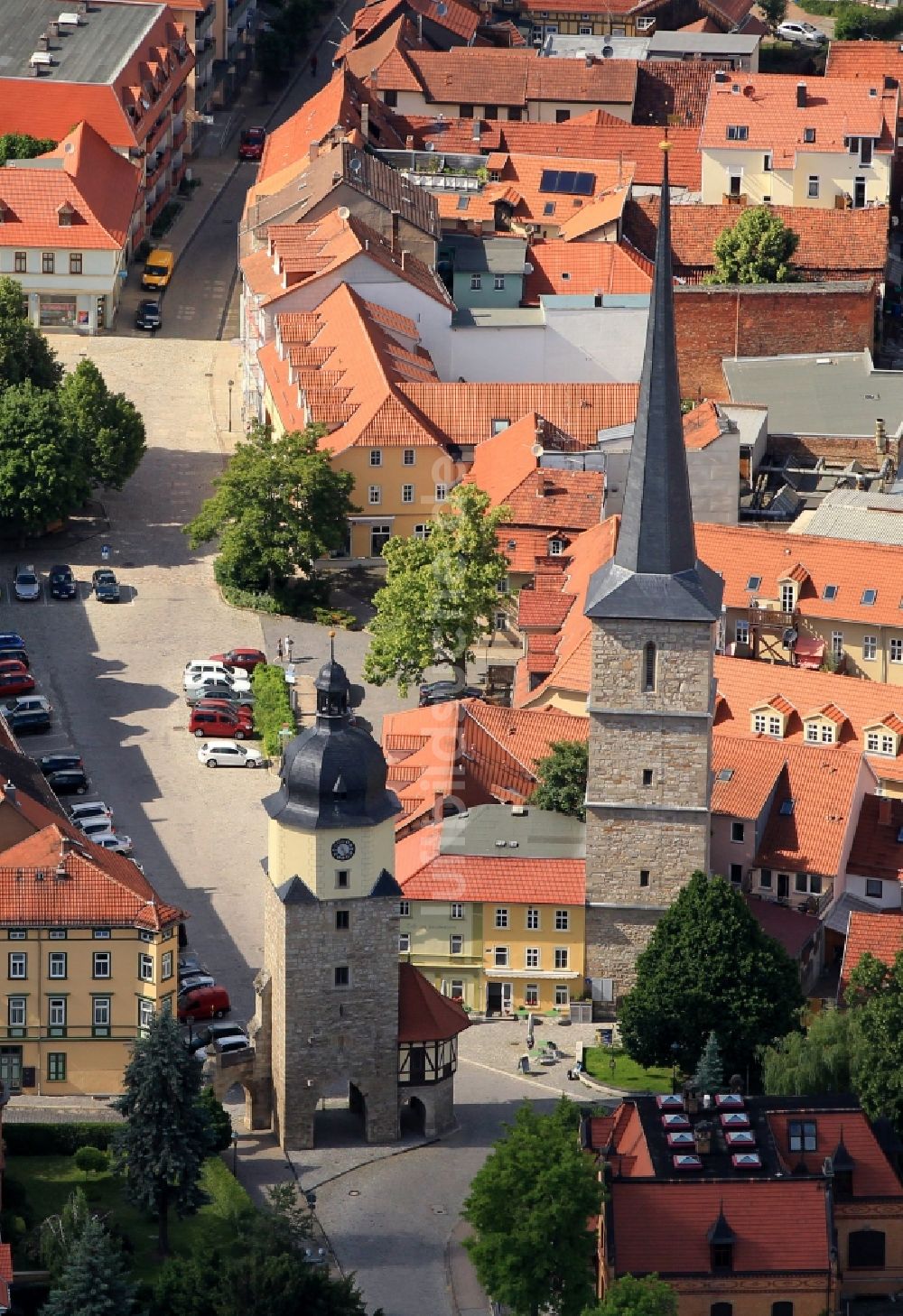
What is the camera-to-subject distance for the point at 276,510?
593 ft

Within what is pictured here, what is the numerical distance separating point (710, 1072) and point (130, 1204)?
1834 centimetres

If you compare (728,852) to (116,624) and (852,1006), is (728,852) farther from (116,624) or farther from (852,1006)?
(116,624)

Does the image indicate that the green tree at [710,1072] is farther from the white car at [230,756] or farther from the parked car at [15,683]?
the parked car at [15,683]

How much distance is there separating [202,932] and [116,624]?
29749mm

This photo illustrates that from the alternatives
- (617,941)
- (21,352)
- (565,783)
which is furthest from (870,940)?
(21,352)

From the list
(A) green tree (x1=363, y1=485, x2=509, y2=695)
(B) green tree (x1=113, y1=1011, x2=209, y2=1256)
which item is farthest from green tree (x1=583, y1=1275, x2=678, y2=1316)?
(A) green tree (x1=363, y1=485, x2=509, y2=695)

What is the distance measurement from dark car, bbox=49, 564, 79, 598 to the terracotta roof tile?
4525 centimetres

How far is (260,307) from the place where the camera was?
198250 mm

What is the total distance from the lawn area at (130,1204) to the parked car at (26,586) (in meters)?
47.3

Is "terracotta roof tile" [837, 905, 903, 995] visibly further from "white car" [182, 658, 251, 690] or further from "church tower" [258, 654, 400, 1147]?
"white car" [182, 658, 251, 690]

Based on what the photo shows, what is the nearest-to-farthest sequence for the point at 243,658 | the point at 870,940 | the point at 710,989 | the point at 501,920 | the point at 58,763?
the point at 710,989 < the point at 870,940 < the point at 501,920 < the point at 58,763 < the point at 243,658

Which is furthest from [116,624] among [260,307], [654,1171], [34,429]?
[654,1171]

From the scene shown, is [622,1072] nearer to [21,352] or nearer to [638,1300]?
[638,1300]

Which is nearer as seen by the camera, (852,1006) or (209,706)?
(852,1006)
